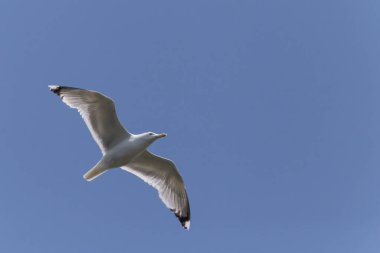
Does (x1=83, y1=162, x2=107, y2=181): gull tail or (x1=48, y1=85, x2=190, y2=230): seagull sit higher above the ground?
(x1=48, y1=85, x2=190, y2=230): seagull

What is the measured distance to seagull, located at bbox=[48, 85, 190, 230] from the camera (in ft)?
37.9

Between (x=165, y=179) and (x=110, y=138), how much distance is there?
1.74 m

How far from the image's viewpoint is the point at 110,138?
12008 millimetres

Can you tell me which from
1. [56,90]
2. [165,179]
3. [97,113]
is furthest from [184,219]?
[56,90]

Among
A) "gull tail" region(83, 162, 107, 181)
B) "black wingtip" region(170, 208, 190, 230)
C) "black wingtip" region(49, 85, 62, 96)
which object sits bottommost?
"black wingtip" region(170, 208, 190, 230)

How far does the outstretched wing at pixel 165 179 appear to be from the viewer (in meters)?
12.6

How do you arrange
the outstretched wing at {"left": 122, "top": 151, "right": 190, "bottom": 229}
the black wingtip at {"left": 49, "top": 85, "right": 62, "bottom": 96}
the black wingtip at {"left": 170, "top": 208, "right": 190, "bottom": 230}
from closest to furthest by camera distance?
the black wingtip at {"left": 49, "top": 85, "right": 62, "bottom": 96} → the outstretched wing at {"left": 122, "top": 151, "right": 190, "bottom": 229} → the black wingtip at {"left": 170, "top": 208, "right": 190, "bottom": 230}

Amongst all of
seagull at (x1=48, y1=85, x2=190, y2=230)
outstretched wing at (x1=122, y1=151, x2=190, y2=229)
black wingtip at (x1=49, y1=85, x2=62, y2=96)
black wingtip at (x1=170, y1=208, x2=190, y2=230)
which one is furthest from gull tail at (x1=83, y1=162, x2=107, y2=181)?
black wingtip at (x1=170, y1=208, x2=190, y2=230)

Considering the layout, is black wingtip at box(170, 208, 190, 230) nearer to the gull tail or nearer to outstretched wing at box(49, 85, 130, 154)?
the gull tail

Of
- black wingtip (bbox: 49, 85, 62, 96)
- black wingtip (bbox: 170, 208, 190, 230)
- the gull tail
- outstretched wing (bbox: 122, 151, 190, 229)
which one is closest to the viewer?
black wingtip (bbox: 49, 85, 62, 96)

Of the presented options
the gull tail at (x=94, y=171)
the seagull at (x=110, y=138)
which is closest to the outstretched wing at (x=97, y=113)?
the seagull at (x=110, y=138)

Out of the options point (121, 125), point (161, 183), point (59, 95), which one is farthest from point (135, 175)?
point (59, 95)

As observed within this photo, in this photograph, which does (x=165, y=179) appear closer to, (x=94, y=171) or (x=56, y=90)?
(x=94, y=171)

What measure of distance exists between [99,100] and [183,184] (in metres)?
2.90
